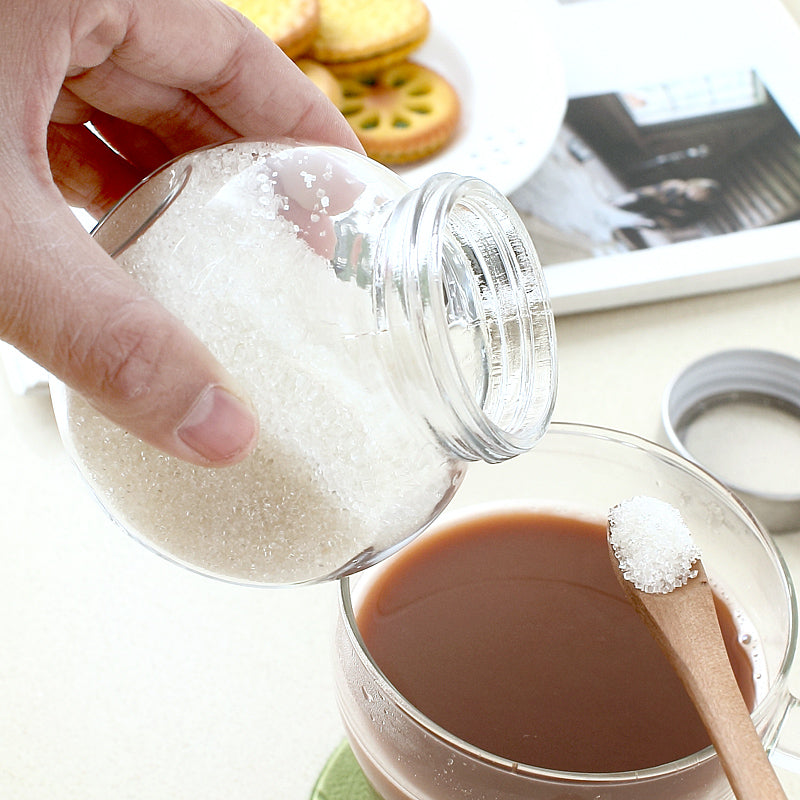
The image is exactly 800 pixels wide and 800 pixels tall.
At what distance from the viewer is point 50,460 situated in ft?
2.79

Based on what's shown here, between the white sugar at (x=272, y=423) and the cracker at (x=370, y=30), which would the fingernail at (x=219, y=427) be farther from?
the cracker at (x=370, y=30)

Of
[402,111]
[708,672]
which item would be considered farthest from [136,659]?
[402,111]

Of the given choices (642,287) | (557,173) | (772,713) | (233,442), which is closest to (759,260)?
(642,287)

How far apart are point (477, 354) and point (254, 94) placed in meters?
0.23

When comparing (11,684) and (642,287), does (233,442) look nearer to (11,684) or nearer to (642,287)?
(11,684)

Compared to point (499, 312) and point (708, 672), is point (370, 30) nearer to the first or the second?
point (499, 312)

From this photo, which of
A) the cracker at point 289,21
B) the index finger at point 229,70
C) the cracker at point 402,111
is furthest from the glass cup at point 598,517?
the cracker at point 289,21

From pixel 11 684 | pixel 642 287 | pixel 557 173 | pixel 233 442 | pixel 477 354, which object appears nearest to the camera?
pixel 233 442

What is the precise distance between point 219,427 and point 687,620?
0.25 metres

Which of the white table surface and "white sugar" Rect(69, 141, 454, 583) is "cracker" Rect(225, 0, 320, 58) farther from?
"white sugar" Rect(69, 141, 454, 583)

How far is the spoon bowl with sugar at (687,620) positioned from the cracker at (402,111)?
2.07 feet

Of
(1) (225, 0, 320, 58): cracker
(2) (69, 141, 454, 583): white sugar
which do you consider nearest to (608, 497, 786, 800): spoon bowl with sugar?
(2) (69, 141, 454, 583): white sugar

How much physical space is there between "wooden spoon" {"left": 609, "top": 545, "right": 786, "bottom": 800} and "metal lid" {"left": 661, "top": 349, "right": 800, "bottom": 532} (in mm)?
324

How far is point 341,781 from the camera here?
667mm
